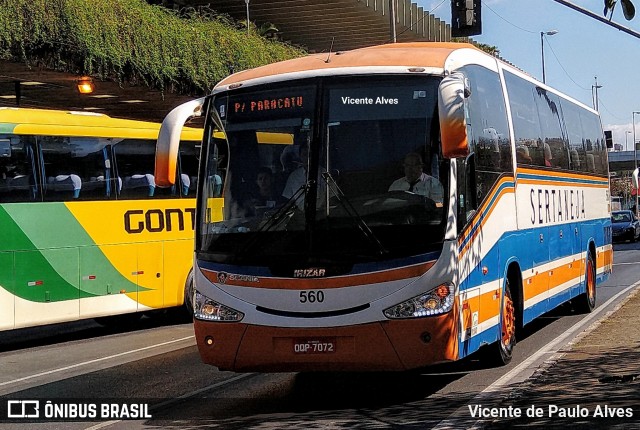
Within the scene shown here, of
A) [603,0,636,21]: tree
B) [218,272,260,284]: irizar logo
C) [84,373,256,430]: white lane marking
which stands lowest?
[84,373,256,430]: white lane marking

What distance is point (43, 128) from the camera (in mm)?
16781

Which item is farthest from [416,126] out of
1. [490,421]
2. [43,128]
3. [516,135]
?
[43,128]

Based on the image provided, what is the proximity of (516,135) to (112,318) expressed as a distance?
983 cm

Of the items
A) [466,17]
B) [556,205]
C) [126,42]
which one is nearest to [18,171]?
[556,205]

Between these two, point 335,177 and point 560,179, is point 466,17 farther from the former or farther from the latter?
point 335,177

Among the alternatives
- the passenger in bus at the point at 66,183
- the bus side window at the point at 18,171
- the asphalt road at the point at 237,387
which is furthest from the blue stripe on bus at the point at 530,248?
the bus side window at the point at 18,171

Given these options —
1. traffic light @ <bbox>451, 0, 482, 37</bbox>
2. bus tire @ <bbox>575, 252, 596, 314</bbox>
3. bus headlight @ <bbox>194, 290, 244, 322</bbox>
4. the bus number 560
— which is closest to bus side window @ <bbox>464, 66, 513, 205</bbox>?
the bus number 560

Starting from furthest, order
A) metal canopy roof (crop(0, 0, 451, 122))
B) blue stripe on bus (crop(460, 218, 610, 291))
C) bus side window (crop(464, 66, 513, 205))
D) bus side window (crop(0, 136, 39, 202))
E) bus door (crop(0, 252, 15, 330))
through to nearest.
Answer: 1. metal canopy roof (crop(0, 0, 451, 122))
2. bus side window (crop(0, 136, 39, 202))
3. bus door (crop(0, 252, 15, 330))
4. bus side window (crop(464, 66, 513, 205))
5. blue stripe on bus (crop(460, 218, 610, 291))

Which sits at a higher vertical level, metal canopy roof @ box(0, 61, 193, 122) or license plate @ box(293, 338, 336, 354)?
metal canopy roof @ box(0, 61, 193, 122)

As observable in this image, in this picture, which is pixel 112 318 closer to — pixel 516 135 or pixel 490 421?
pixel 516 135

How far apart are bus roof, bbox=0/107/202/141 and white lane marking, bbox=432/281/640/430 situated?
Result: 7.92 m

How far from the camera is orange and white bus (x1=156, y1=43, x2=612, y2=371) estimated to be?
9.55m

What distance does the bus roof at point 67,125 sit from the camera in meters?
16.4

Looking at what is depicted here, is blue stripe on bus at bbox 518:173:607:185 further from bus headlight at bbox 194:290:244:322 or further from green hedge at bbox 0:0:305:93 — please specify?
green hedge at bbox 0:0:305:93
